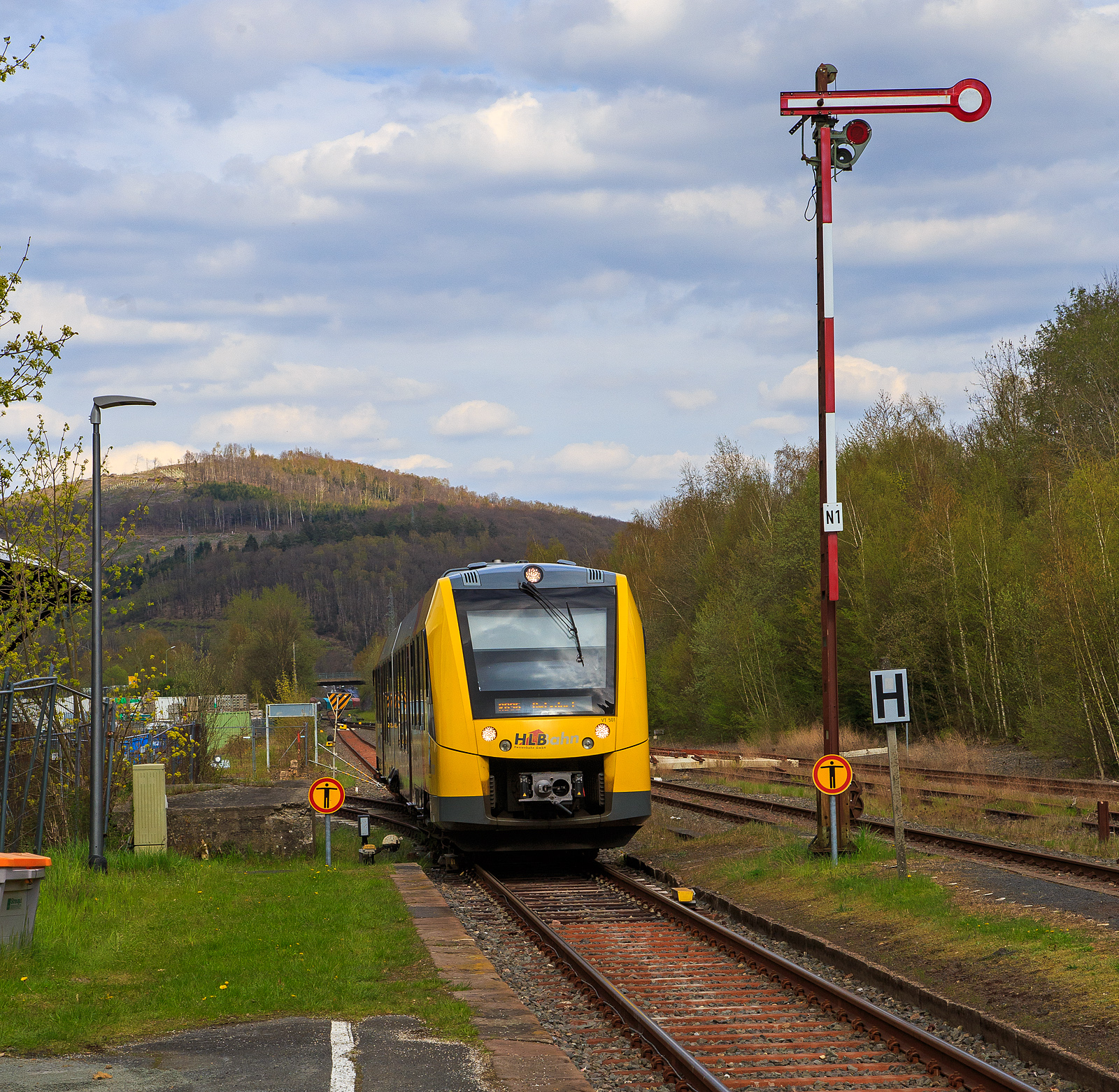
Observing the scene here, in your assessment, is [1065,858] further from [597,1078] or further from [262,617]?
[262,617]

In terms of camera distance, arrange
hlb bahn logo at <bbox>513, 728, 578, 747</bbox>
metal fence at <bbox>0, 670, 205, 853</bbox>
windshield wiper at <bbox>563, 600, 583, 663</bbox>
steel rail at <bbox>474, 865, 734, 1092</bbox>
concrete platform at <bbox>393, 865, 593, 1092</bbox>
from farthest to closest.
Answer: windshield wiper at <bbox>563, 600, 583, 663</bbox> < hlb bahn logo at <bbox>513, 728, 578, 747</bbox> < metal fence at <bbox>0, 670, 205, 853</bbox> < steel rail at <bbox>474, 865, 734, 1092</bbox> < concrete platform at <bbox>393, 865, 593, 1092</bbox>

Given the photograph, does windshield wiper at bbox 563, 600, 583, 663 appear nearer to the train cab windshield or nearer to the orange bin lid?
the train cab windshield

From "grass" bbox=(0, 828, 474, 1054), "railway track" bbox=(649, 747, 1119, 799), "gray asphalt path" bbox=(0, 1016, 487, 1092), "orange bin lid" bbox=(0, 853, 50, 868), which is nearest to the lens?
"gray asphalt path" bbox=(0, 1016, 487, 1092)

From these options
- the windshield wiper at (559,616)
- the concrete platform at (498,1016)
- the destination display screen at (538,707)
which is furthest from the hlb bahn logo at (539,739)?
the concrete platform at (498,1016)

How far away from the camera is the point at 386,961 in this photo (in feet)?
32.3

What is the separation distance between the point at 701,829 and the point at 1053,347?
34887 mm

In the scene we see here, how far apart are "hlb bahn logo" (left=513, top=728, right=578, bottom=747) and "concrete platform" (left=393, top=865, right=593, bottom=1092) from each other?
2.31 meters

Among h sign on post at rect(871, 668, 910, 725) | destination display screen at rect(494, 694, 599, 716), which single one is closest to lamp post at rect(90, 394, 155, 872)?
destination display screen at rect(494, 694, 599, 716)

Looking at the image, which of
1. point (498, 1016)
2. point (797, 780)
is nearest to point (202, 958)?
point (498, 1016)

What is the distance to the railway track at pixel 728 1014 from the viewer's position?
6.99m

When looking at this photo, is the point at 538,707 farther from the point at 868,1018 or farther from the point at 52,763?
the point at 52,763

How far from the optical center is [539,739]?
47.8 ft

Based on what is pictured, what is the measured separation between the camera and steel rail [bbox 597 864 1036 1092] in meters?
6.75

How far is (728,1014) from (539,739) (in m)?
6.27
